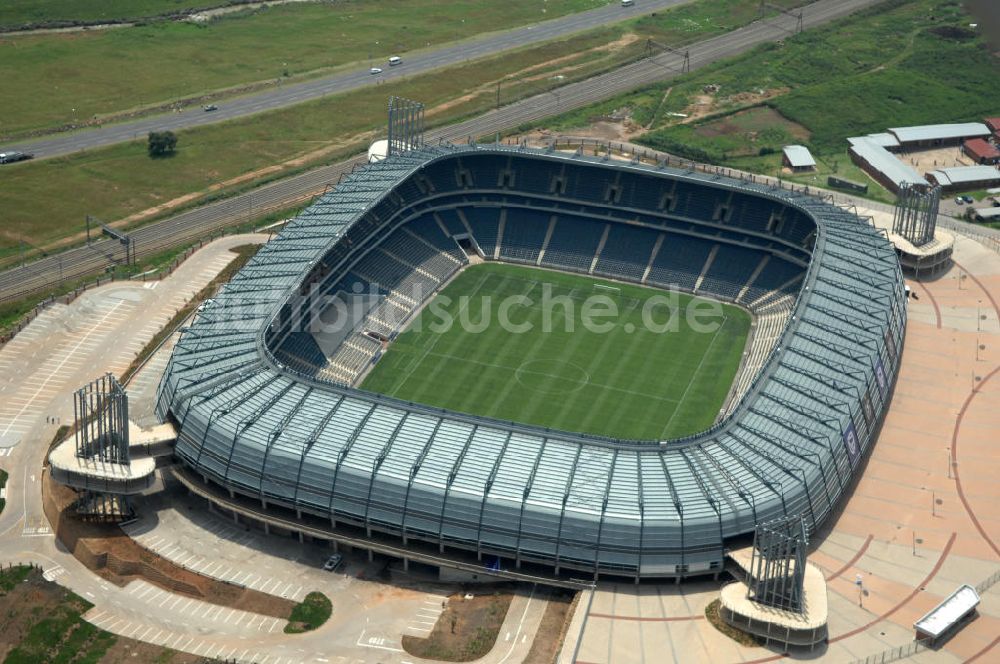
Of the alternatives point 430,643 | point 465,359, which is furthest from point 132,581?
point 465,359

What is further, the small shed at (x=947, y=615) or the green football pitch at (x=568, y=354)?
the green football pitch at (x=568, y=354)

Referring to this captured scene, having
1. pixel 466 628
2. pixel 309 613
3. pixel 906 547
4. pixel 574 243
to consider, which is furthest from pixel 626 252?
pixel 309 613

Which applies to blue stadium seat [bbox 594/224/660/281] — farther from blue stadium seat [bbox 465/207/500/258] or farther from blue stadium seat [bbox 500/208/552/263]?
blue stadium seat [bbox 465/207/500/258]

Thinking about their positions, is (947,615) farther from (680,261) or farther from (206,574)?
(680,261)

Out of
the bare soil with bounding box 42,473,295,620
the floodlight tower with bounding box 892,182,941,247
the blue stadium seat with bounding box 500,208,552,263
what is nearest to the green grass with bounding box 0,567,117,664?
the bare soil with bounding box 42,473,295,620

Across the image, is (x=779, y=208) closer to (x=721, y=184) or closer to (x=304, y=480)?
(x=721, y=184)

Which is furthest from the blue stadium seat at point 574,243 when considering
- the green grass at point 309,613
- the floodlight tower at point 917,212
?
the green grass at point 309,613

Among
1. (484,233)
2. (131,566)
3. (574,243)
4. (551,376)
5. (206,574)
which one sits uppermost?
(574,243)

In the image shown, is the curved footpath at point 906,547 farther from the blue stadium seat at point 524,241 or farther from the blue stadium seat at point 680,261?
the blue stadium seat at point 524,241
